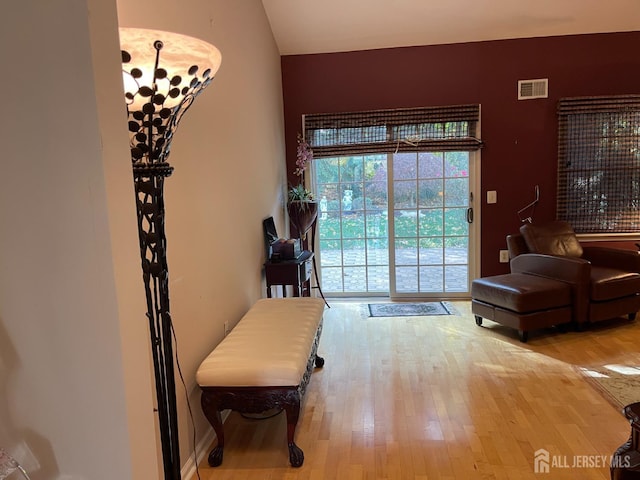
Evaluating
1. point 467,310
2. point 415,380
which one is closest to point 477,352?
point 415,380

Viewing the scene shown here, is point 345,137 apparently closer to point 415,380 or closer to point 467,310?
point 467,310

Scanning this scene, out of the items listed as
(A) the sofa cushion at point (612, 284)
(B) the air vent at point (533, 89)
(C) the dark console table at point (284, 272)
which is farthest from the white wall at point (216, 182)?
(A) the sofa cushion at point (612, 284)

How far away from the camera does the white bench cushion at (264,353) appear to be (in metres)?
2.08

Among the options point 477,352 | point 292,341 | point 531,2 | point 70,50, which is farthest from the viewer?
point 531,2

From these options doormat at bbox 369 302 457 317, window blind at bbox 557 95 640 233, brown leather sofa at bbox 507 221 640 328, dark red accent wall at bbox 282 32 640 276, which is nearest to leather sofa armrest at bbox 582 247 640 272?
brown leather sofa at bbox 507 221 640 328

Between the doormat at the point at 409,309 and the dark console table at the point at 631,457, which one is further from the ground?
the dark console table at the point at 631,457

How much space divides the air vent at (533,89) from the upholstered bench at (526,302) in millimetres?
1890

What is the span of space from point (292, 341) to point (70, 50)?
1.65m

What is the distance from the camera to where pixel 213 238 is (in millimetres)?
2562

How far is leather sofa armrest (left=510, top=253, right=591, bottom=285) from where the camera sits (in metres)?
3.62

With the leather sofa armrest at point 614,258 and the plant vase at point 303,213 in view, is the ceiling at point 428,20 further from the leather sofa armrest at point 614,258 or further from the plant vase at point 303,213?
the leather sofa armrest at point 614,258

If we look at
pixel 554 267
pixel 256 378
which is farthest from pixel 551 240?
pixel 256 378

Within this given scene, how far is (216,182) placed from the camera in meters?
2.64

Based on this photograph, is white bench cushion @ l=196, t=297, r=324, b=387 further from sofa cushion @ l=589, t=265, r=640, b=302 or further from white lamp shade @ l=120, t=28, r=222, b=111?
sofa cushion @ l=589, t=265, r=640, b=302
